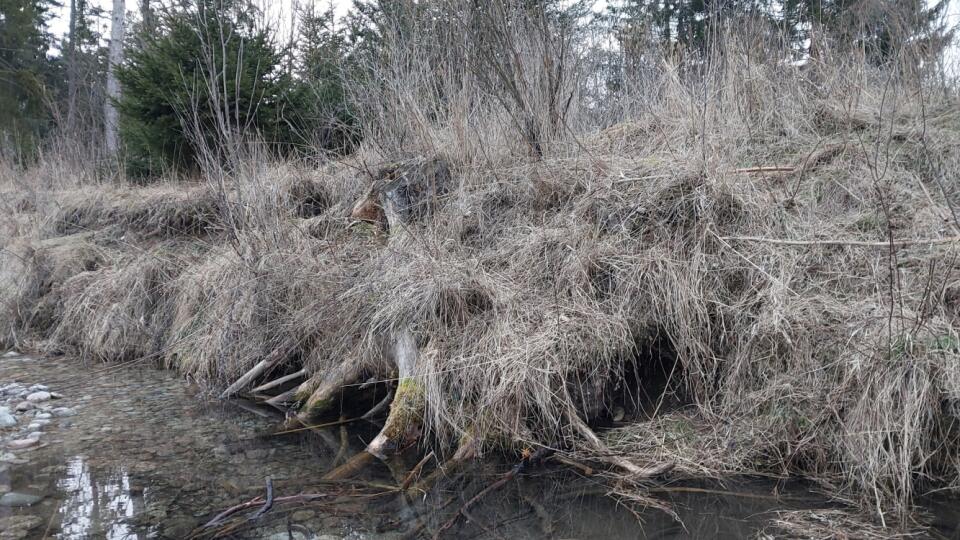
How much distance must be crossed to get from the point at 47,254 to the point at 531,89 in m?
5.41

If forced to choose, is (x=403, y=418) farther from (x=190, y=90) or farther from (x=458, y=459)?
(x=190, y=90)

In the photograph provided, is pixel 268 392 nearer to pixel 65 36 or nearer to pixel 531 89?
pixel 531 89

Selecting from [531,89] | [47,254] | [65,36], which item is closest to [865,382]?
[531,89]

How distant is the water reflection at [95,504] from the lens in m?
2.37

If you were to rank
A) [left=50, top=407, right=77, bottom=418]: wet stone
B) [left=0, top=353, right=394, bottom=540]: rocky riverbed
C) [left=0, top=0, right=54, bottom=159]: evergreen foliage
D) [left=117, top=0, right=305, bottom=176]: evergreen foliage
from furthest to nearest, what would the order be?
[left=0, top=0, right=54, bottom=159]: evergreen foliage → [left=117, top=0, right=305, bottom=176]: evergreen foliage → [left=50, top=407, right=77, bottom=418]: wet stone → [left=0, top=353, right=394, bottom=540]: rocky riverbed

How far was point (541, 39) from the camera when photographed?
185 inches

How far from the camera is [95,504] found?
2.59 meters

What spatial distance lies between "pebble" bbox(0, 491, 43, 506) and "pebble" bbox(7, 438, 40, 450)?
26.2 inches

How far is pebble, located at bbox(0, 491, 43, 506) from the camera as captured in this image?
8.48 feet

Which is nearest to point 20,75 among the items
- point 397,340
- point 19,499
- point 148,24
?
point 148,24

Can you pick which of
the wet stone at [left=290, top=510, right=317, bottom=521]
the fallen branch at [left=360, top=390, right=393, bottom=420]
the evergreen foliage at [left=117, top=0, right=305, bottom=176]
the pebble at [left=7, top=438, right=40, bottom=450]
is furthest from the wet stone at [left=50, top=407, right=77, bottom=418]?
the evergreen foliage at [left=117, top=0, right=305, bottom=176]

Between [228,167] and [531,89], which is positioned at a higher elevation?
[531,89]

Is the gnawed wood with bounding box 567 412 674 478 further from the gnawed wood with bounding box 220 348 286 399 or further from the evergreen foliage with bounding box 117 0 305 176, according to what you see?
the evergreen foliage with bounding box 117 0 305 176

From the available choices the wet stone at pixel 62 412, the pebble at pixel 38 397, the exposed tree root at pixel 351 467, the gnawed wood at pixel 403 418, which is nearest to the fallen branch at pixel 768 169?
the gnawed wood at pixel 403 418
